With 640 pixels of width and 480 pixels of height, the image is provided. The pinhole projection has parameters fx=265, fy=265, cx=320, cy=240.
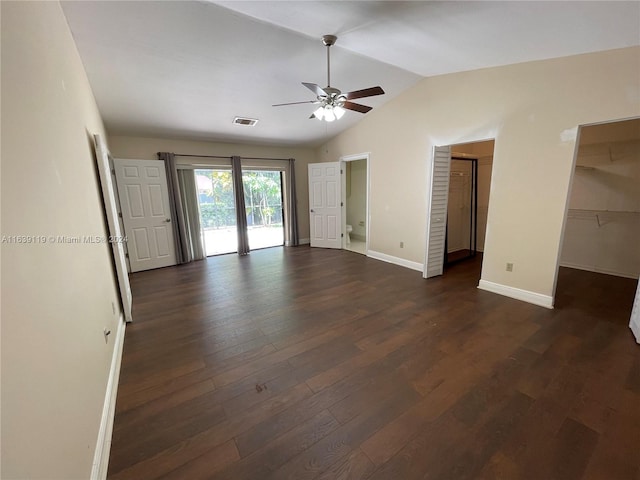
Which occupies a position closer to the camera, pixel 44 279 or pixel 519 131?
pixel 44 279

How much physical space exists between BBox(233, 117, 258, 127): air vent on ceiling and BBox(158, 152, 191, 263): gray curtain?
4.79ft

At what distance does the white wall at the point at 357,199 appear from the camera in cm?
708

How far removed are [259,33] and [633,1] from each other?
9.24ft

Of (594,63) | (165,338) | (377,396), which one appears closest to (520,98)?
(594,63)

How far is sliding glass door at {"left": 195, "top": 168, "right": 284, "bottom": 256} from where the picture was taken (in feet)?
21.3

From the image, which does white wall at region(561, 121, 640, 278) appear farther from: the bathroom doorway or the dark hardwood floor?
the bathroom doorway

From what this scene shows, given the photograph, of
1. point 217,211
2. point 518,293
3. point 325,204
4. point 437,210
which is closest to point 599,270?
point 518,293

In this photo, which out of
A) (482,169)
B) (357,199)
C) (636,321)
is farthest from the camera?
(357,199)

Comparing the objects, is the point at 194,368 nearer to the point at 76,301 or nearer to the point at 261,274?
the point at 76,301

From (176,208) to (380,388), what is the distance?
4.74m

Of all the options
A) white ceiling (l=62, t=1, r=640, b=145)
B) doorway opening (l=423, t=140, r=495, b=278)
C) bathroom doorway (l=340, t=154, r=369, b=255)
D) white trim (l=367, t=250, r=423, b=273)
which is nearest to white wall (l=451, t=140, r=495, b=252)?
doorway opening (l=423, t=140, r=495, b=278)

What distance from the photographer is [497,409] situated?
5.73 ft

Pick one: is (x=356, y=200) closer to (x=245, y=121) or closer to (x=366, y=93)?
(x=245, y=121)

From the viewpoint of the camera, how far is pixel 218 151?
216 inches
